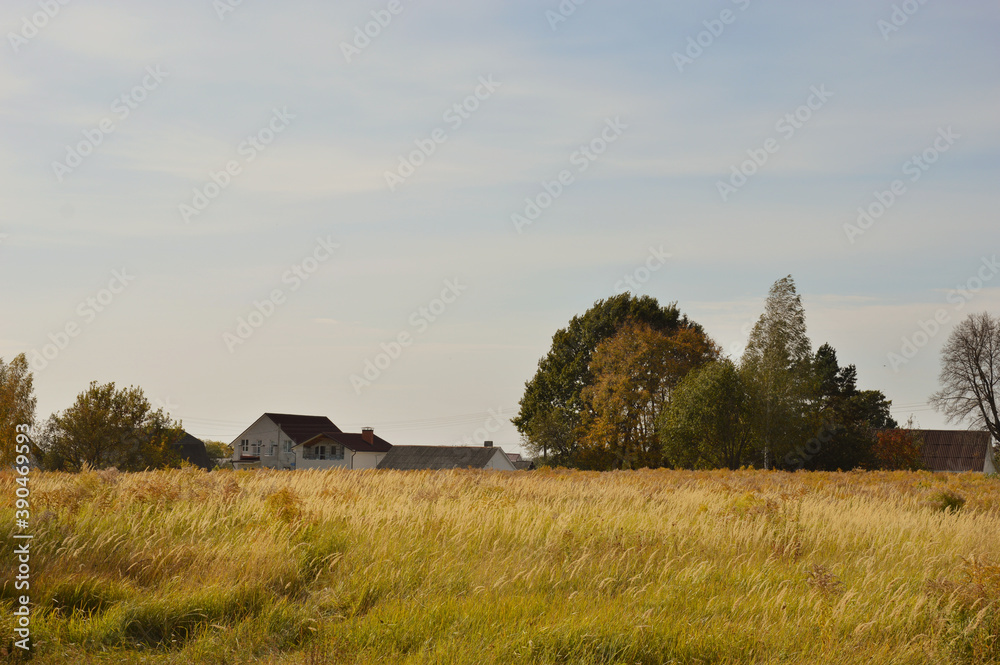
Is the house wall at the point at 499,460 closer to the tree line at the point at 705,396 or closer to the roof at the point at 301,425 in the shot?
the tree line at the point at 705,396

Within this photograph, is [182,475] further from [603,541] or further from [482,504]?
[603,541]

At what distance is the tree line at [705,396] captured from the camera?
1736 inches

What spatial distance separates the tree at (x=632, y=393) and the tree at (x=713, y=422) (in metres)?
4.89

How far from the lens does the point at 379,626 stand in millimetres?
5941

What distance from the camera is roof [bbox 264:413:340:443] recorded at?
266 feet

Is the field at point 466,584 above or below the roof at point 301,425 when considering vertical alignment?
below

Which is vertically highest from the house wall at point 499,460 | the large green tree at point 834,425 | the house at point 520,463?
the large green tree at point 834,425

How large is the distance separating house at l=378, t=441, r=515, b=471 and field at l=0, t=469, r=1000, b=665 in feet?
184

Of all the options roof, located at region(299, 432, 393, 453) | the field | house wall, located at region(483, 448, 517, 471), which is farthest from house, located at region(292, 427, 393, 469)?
the field

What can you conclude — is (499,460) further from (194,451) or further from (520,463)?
(194,451)

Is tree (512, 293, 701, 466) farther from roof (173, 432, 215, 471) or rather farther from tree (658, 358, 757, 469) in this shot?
roof (173, 432, 215, 471)

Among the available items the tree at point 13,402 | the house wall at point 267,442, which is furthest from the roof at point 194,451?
the tree at point 13,402

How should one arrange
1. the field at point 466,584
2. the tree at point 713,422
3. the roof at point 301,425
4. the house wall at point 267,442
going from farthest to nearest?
the roof at point 301,425 < the house wall at point 267,442 < the tree at point 713,422 < the field at point 466,584

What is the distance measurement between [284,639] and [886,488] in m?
17.4
